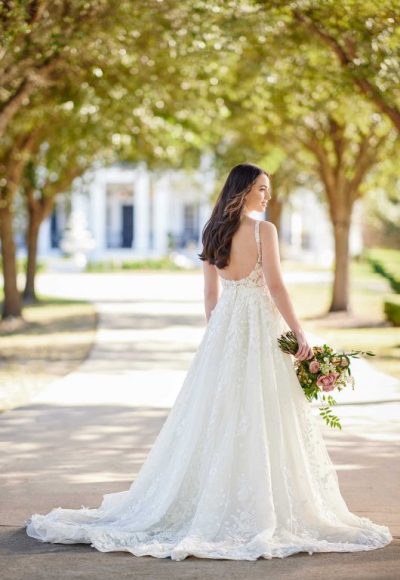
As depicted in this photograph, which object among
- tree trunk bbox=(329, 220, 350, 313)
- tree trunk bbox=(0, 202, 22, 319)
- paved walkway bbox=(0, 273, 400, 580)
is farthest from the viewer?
tree trunk bbox=(329, 220, 350, 313)

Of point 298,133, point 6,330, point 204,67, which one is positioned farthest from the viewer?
point 298,133

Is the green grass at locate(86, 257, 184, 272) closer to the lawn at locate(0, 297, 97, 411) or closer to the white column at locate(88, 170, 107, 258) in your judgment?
the white column at locate(88, 170, 107, 258)

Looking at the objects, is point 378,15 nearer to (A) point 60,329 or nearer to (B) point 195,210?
(A) point 60,329

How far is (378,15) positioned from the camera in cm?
1396

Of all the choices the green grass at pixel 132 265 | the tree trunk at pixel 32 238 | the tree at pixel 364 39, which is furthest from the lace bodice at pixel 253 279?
the green grass at pixel 132 265

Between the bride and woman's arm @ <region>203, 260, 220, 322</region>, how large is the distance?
6 cm

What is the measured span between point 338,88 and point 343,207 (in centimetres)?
1082

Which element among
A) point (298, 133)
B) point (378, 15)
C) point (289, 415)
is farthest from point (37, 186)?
point (289, 415)

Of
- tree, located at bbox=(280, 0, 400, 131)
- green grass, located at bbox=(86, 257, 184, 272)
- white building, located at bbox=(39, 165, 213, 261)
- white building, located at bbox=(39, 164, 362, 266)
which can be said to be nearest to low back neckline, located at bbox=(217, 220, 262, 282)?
tree, located at bbox=(280, 0, 400, 131)

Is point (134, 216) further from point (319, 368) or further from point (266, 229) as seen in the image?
point (319, 368)

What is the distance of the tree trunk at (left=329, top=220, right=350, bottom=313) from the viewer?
26.3 m

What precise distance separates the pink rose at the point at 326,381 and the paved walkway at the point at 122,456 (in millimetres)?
923

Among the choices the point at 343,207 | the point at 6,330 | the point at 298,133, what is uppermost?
the point at 298,133

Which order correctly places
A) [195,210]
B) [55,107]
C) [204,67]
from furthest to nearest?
[195,210] < [55,107] < [204,67]
